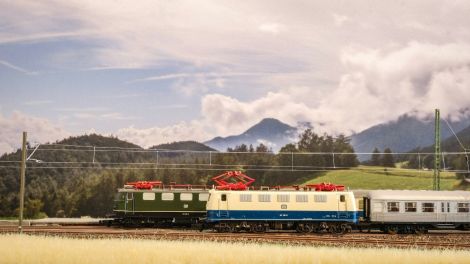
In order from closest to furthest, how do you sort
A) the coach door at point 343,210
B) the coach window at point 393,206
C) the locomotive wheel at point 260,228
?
the coach door at point 343,210 < the locomotive wheel at point 260,228 < the coach window at point 393,206

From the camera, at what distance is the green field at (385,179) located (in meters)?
116

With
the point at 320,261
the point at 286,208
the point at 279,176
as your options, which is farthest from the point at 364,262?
the point at 279,176

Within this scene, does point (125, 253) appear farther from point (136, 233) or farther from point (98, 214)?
point (98, 214)

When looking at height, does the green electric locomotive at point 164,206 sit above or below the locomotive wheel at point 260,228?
above

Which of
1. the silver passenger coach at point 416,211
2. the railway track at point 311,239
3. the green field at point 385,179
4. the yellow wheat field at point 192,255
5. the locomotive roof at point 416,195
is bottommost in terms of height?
the railway track at point 311,239

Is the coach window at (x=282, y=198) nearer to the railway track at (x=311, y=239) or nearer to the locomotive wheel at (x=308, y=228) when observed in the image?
the locomotive wheel at (x=308, y=228)

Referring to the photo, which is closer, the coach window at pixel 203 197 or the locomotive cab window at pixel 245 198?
the locomotive cab window at pixel 245 198

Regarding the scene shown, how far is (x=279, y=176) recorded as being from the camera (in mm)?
131750

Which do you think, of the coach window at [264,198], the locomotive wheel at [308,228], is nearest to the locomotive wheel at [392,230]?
the locomotive wheel at [308,228]

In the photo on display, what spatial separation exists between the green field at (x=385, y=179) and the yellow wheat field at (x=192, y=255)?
84519 mm

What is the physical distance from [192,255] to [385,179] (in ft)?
315

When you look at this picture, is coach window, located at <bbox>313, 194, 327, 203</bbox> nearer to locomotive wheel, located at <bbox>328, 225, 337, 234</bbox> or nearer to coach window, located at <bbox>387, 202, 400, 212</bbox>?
locomotive wheel, located at <bbox>328, 225, 337, 234</bbox>

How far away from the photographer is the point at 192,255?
100 ft

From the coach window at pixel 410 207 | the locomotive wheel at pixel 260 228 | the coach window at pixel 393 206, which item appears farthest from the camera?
the coach window at pixel 410 207
